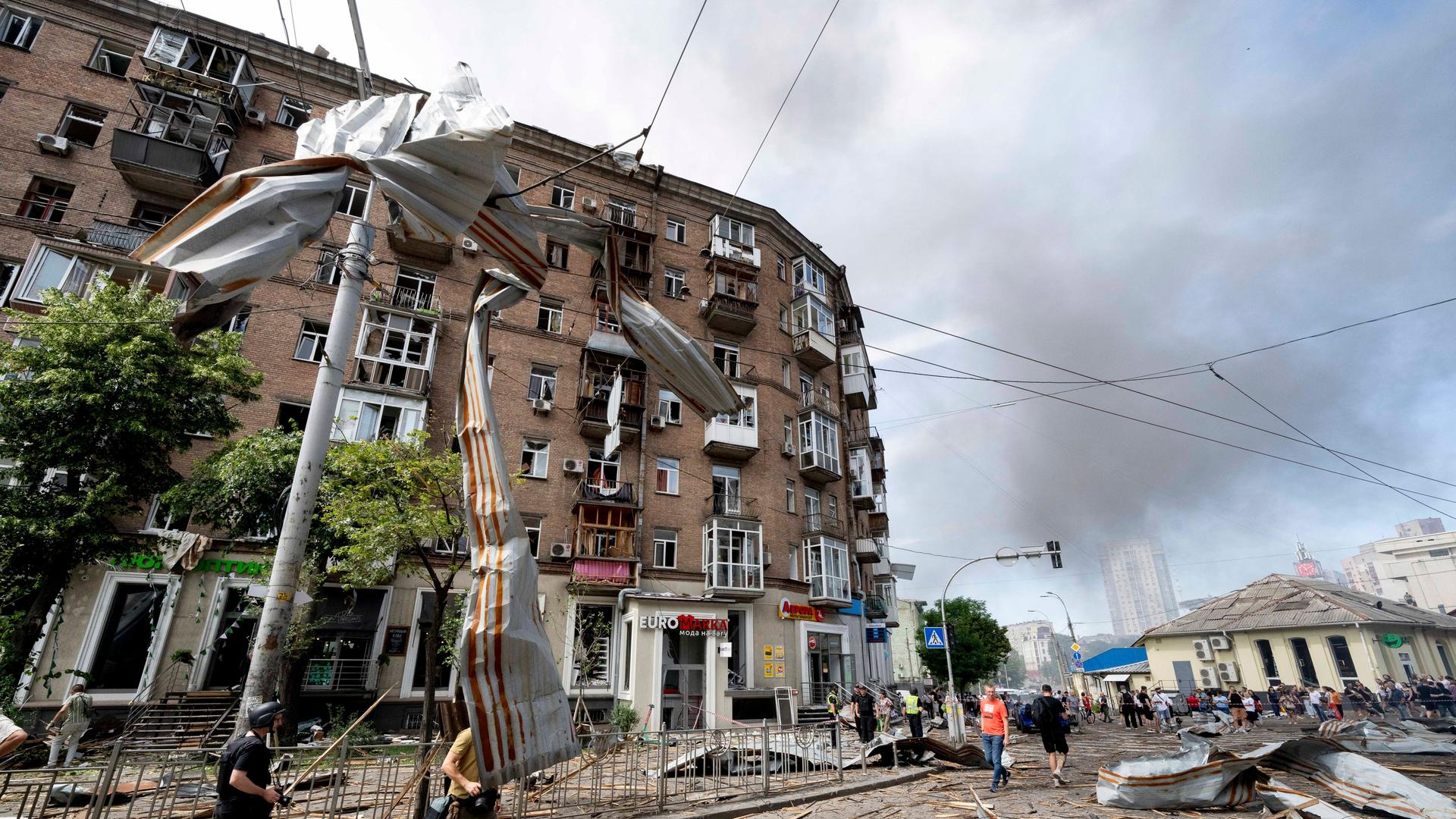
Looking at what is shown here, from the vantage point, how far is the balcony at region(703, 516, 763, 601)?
24.5 metres

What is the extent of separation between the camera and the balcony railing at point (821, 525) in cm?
2886

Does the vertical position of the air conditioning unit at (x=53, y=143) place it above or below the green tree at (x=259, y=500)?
above

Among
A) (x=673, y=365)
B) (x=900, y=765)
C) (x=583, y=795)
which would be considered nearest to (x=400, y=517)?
(x=583, y=795)

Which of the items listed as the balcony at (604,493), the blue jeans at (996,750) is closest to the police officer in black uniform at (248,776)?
the blue jeans at (996,750)

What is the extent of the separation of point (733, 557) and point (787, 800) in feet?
49.1

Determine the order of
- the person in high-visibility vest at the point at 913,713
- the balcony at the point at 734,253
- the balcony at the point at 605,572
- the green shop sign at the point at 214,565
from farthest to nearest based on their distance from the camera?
the balcony at the point at 734,253 < the balcony at the point at 605,572 < the green shop sign at the point at 214,565 < the person in high-visibility vest at the point at 913,713

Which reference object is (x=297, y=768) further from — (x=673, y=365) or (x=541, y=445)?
(x=541, y=445)

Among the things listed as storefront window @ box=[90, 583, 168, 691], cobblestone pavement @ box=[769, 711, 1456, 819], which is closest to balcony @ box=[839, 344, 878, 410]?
cobblestone pavement @ box=[769, 711, 1456, 819]

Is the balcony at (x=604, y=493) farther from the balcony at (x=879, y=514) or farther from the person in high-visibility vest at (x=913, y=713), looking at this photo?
the balcony at (x=879, y=514)

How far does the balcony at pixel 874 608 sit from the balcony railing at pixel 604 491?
1632 cm

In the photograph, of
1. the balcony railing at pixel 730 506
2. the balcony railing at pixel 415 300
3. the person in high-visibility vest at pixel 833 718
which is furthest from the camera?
the balcony railing at pixel 730 506

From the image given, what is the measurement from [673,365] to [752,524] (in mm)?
20627

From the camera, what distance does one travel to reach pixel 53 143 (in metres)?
21.7

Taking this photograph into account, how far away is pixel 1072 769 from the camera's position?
1439cm
